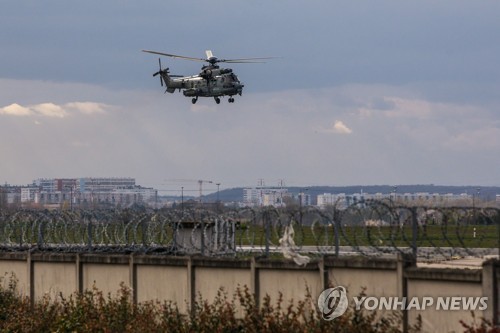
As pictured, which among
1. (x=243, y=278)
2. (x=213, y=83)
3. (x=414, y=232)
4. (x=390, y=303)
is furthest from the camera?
(x=213, y=83)

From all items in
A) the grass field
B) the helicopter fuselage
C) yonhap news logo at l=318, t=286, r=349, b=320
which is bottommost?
yonhap news logo at l=318, t=286, r=349, b=320

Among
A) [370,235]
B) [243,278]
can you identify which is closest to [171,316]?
[243,278]

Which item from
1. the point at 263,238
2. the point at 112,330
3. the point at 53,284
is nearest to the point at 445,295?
the point at 263,238

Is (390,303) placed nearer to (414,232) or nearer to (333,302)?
(333,302)

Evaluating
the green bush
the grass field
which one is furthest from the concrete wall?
the grass field

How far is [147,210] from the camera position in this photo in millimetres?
31109

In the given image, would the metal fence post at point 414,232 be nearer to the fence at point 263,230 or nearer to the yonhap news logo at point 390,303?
the fence at point 263,230

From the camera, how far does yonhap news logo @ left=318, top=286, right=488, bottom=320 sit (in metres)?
20.8

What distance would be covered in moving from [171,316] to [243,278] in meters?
2.11

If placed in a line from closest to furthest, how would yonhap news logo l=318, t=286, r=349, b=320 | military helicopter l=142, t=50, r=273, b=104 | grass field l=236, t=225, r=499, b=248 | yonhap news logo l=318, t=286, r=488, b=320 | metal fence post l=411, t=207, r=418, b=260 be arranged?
yonhap news logo l=318, t=286, r=488, b=320 < metal fence post l=411, t=207, r=418, b=260 < grass field l=236, t=225, r=499, b=248 < yonhap news logo l=318, t=286, r=349, b=320 < military helicopter l=142, t=50, r=273, b=104

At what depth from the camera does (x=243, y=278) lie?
25672 millimetres

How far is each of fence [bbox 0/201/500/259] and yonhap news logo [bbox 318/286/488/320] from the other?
1.00 metres

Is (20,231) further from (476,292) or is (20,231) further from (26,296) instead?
(476,292)

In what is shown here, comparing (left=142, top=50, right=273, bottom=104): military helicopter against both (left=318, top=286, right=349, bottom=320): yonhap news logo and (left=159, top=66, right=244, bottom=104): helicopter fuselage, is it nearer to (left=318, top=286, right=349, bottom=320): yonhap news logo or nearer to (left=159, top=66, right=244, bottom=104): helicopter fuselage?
(left=159, top=66, right=244, bottom=104): helicopter fuselage
